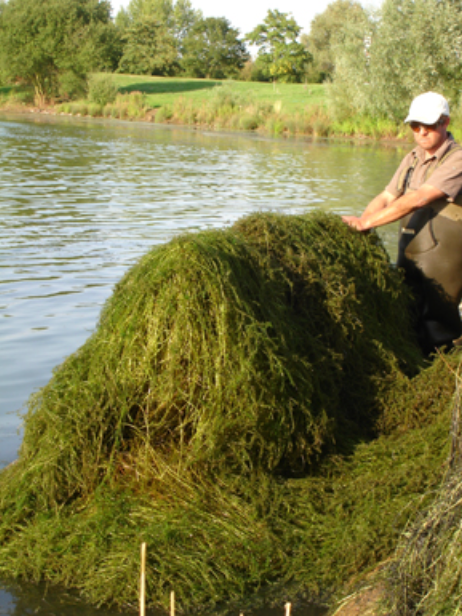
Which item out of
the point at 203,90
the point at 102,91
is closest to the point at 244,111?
the point at 102,91

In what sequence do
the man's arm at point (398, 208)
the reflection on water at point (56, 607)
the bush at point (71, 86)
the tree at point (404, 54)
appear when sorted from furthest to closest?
1. the bush at point (71, 86)
2. the tree at point (404, 54)
3. the man's arm at point (398, 208)
4. the reflection on water at point (56, 607)

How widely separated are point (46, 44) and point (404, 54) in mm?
42966

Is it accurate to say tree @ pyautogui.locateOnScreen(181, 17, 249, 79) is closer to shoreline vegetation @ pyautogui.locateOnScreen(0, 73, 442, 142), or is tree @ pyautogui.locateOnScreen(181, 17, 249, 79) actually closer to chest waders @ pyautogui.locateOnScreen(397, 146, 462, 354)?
shoreline vegetation @ pyautogui.locateOnScreen(0, 73, 442, 142)

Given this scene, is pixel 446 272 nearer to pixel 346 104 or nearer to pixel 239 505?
pixel 239 505

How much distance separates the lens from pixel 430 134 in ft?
19.1

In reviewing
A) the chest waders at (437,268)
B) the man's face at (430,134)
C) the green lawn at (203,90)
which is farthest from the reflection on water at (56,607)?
the green lawn at (203,90)

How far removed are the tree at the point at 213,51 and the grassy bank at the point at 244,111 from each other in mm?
24488

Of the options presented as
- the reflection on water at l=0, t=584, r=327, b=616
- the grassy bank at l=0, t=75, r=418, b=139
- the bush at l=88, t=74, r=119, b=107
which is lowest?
the reflection on water at l=0, t=584, r=327, b=616

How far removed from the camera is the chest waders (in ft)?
19.6

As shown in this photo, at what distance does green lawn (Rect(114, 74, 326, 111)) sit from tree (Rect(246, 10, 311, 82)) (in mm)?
10299

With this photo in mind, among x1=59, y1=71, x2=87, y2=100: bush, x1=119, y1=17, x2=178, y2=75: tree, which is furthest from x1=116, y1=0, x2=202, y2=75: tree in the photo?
x1=59, y1=71, x2=87, y2=100: bush

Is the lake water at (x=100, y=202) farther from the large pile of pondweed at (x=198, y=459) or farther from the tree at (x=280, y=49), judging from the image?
the tree at (x=280, y=49)

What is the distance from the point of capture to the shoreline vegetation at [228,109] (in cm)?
4050

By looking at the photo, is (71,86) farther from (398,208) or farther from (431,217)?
(398,208)
